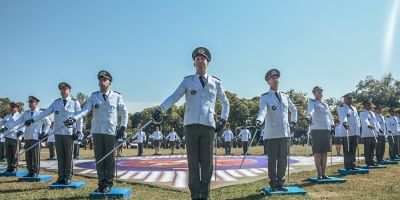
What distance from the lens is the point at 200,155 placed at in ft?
23.2

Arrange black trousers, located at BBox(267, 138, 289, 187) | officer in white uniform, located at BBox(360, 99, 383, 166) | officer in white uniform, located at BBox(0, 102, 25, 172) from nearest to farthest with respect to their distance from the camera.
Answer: black trousers, located at BBox(267, 138, 289, 187) → officer in white uniform, located at BBox(0, 102, 25, 172) → officer in white uniform, located at BBox(360, 99, 383, 166)

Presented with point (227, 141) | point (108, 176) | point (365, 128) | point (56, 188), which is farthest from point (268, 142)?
point (227, 141)

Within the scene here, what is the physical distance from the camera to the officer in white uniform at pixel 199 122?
275 inches

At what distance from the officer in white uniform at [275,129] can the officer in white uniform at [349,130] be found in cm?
503

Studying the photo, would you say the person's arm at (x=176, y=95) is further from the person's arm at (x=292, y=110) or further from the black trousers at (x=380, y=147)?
the black trousers at (x=380, y=147)

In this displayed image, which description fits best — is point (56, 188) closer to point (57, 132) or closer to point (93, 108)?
point (57, 132)

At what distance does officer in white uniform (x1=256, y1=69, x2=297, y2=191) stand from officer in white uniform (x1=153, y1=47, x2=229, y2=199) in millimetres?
2144

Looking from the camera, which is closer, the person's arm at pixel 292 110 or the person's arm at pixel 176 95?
the person's arm at pixel 176 95

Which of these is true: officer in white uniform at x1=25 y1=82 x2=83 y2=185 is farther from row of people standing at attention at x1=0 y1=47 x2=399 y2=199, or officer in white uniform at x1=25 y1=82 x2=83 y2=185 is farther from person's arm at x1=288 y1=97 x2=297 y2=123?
person's arm at x1=288 y1=97 x2=297 y2=123

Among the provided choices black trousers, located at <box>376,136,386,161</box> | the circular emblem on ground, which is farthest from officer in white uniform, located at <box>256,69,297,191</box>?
black trousers, located at <box>376,136,386,161</box>

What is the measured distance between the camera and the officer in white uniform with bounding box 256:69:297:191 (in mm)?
9070

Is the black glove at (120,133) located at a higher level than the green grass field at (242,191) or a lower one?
higher

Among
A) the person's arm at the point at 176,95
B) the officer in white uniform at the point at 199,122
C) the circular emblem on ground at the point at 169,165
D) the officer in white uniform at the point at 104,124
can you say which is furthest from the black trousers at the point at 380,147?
the person's arm at the point at 176,95

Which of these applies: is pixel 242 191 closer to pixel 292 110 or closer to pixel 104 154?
A: pixel 292 110
